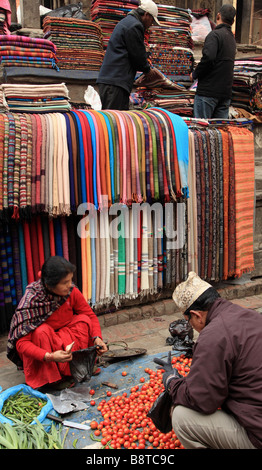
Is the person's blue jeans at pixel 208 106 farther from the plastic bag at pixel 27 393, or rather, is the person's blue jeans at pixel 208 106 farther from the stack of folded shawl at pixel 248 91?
the plastic bag at pixel 27 393

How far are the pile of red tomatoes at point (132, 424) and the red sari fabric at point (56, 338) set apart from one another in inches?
16.9

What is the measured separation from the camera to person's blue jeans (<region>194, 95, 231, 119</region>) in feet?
16.7

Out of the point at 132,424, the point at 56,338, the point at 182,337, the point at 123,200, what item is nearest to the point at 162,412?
the point at 132,424

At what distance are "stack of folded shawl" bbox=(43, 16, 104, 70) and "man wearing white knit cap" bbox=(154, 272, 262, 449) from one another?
4070 millimetres

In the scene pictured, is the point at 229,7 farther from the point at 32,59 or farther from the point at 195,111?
the point at 32,59

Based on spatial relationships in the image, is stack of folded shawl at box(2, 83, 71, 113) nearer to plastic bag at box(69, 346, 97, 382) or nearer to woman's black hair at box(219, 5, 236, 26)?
plastic bag at box(69, 346, 97, 382)

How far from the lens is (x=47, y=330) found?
2955 millimetres

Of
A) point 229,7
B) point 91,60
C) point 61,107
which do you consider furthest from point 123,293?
point 229,7

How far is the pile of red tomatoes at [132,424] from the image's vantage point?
2.53 m

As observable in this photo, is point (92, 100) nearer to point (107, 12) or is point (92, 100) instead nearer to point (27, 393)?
point (107, 12)

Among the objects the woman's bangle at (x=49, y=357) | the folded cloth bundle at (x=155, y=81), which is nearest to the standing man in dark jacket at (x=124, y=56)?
the folded cloth bundle at (x=155, y=81)

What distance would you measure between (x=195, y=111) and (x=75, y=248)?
2.56 meters

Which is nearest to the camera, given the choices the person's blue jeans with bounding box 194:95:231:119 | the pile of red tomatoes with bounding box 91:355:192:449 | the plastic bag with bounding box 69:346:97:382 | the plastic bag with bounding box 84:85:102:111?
the pile of red tomatoes with bounding box 91:355:192:449

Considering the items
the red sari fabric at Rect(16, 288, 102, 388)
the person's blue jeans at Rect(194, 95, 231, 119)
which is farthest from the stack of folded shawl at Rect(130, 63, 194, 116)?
the red sari fabric at Rect(16, 288, 102, 388)
